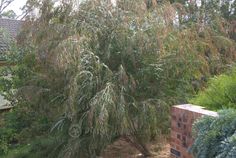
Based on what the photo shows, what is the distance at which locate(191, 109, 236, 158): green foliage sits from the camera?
2.74 meters

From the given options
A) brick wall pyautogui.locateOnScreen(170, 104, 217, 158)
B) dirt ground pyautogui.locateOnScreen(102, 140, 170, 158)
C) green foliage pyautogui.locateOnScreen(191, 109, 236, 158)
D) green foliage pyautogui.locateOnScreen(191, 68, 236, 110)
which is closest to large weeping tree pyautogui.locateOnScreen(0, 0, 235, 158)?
dirt ground pyautogui.locateOnScreen(102, 140, 170, 158)

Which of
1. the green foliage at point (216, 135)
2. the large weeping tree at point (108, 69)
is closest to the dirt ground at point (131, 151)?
the large weeping tree at point (108, 69)

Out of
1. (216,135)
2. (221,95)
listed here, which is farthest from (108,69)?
(216,135)

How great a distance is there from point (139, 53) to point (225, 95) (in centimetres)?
178

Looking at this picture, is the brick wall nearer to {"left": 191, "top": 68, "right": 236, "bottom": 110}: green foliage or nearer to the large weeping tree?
{"left": 191, "top": 68, "right": 236, "bottom": 110}: green foliage

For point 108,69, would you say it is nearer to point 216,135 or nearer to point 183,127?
point 183,127

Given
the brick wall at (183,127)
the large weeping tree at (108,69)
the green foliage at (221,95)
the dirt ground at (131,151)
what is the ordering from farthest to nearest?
the dirt ground at (131,151) < the large weeping tree at (108,69) < the green foliage at (221,95) < the brick wall at (183,127)

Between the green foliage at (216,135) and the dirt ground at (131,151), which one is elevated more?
the green foliage at (216,135)

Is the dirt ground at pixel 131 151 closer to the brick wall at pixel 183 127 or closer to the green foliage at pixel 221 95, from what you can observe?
the brick wall at pixel 183 127

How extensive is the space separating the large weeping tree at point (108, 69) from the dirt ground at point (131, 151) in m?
0.25

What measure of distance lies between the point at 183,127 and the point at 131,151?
99.5 inches

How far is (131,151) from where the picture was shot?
6.08 metres

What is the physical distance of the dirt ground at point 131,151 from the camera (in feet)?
18.9

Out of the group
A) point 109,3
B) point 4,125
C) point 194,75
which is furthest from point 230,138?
point 4,125
